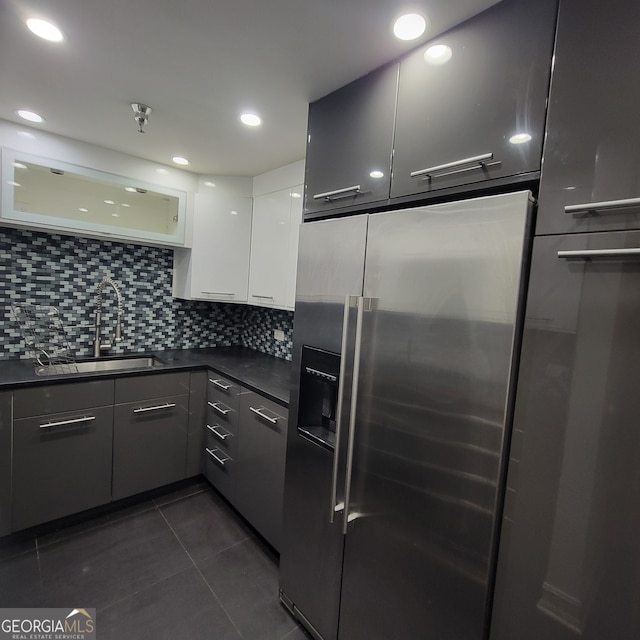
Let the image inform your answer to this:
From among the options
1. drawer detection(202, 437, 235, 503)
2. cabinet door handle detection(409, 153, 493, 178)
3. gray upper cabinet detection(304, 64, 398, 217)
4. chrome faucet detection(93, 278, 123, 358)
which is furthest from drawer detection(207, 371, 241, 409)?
cabinet door handle detection(409, 153, 493, 178)

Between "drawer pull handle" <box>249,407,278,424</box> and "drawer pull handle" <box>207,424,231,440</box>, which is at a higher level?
"drawer pull handle" <box>249,407,278,424</box>

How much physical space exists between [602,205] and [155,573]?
2409mm

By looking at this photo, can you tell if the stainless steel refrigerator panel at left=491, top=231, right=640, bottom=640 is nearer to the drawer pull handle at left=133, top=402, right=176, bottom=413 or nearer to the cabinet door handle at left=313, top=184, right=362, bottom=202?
the cabinet door handle at left=313, top=184, right=362, bottom=202

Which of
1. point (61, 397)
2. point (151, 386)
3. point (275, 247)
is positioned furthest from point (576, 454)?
point (61, 397)

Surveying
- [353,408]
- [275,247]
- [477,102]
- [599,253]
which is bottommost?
[353,408]

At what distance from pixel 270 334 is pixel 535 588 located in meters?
2.39

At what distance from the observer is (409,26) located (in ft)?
3.59

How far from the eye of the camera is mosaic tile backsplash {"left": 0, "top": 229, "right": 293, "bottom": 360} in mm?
2266

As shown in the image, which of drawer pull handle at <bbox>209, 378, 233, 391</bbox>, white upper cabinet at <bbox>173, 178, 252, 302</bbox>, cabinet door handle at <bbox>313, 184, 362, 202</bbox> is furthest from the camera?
white upper cabinet at <bbox>173, 178, 252, 302</bbox>

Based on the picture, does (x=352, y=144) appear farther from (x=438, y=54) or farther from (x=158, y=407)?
(x=158, y=407)

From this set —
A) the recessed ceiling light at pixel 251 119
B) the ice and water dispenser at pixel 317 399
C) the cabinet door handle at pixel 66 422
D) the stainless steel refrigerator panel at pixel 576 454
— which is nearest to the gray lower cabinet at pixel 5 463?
the cabinet door handle at pixel 66 422

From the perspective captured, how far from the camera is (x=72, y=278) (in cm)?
245

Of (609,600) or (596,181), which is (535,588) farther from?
(596,181)

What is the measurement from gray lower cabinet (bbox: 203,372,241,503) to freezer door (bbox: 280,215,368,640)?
0.73 meters
